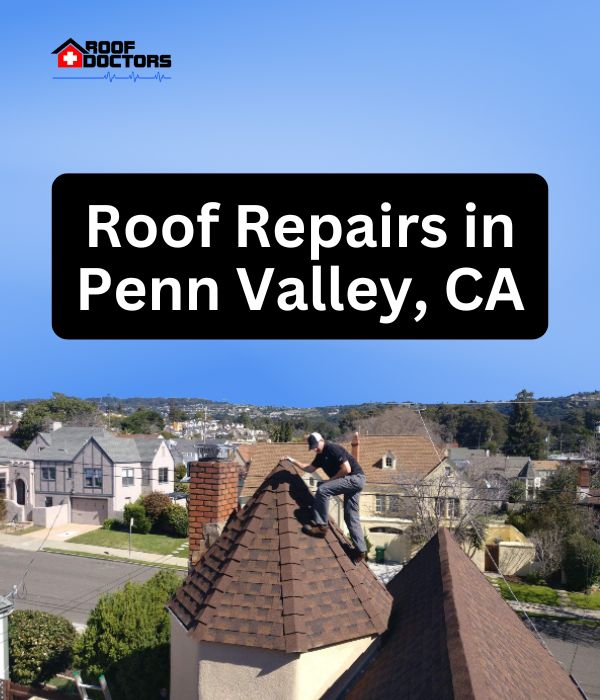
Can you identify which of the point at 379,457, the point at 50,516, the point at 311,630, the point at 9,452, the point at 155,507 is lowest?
the point at 50,516

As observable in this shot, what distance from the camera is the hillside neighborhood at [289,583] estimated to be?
21.4ft

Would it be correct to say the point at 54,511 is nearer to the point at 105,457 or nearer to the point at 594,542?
the point at 105,457

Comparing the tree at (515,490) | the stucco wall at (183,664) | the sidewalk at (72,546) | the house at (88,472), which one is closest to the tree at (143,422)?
the house at (88,472)

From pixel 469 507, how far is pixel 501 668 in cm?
2981

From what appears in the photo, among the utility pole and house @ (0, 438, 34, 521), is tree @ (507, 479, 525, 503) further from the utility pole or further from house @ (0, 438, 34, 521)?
house @ (0, 438, 34, 521)

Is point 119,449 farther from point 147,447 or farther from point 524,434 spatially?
point 524,434

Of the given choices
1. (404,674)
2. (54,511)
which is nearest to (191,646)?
(404,674)

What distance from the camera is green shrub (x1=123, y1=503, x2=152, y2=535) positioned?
134 feet

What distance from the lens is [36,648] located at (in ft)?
55.8

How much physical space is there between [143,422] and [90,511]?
2049 inches

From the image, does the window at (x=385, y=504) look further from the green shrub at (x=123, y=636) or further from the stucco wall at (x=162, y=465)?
the green shrub at (x=123, y=636)

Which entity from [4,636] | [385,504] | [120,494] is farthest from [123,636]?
[120,494]

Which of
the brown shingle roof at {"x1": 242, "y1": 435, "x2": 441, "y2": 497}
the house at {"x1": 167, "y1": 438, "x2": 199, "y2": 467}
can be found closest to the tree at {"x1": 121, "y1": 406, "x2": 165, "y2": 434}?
the house at {"x1": 167, "y1": 438, "x2": 199, "y2": 467}

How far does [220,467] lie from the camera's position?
9266mm
